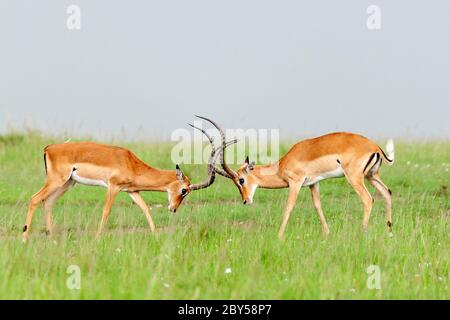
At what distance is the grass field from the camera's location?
614 centimetres

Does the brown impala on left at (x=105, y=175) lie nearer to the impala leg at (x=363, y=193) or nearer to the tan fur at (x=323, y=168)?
the tan fur at (x=323, y=168)

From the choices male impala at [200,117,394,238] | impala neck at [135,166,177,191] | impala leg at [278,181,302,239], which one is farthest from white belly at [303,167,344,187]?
impala neck at [135,166,177,191]

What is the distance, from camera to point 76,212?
11.7 m

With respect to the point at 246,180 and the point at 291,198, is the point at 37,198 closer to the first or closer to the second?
the point at 246,180

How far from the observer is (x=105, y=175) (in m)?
9.89

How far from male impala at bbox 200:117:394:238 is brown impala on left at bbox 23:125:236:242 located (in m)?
0.60

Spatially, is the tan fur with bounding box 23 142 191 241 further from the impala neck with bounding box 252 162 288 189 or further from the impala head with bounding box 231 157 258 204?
the impala neck with bounding box 252 162 288 189

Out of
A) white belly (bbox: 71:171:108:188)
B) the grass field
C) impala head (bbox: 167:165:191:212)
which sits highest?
white belly (bbox: 71:171:108:188)

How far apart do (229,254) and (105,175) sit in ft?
9.32

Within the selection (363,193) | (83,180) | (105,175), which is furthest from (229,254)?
(83,180)

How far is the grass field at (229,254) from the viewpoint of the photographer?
6137mm

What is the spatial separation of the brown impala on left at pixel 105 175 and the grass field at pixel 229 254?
17.1 inches

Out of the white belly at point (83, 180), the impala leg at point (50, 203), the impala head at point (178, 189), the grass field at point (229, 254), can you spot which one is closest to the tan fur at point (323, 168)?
the grass field at point (229, 254)

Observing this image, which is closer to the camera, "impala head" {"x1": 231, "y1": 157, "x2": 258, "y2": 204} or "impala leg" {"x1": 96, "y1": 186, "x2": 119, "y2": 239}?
"impala leg" {"x1": 96, "y1": 186, "x2": 119, "y2": 239}
